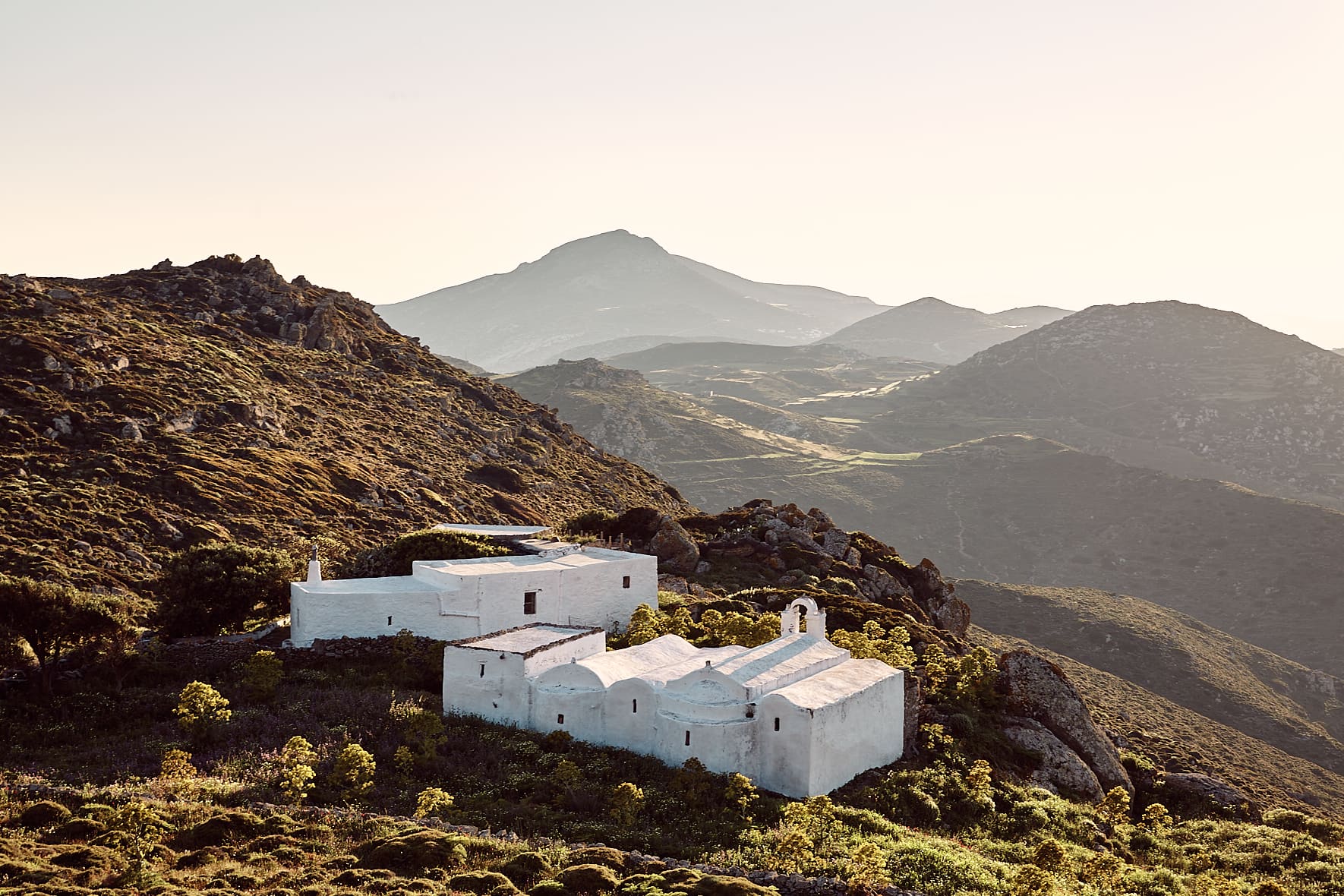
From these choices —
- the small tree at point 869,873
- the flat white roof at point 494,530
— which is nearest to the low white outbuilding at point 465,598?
the flat white roof at point 494,530

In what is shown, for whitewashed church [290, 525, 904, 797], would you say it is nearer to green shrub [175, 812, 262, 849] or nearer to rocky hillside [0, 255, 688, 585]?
green shrub [175, 812, 262, 849]

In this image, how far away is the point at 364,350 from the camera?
89250mm

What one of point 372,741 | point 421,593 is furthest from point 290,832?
point 421,593

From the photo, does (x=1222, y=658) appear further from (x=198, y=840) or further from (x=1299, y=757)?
(x=198, y=840)

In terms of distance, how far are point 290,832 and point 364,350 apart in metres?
73.0

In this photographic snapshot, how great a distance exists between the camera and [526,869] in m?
19.8

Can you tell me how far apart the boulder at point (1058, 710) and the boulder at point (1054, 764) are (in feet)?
2.71

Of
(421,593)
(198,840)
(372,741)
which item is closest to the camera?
(198,840)

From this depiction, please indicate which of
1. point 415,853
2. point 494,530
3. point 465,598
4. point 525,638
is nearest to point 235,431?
point 494,530

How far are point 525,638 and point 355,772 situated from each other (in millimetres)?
9305

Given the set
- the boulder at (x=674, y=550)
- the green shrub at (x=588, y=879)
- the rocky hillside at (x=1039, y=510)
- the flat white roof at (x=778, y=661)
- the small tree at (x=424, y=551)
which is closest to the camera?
the green shrub at (x=588, y=879)

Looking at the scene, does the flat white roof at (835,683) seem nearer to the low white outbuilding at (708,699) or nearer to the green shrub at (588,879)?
the low white outbuilding at (708,699)

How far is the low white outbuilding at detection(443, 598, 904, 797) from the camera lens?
1040 inches

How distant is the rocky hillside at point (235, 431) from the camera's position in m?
47.1
